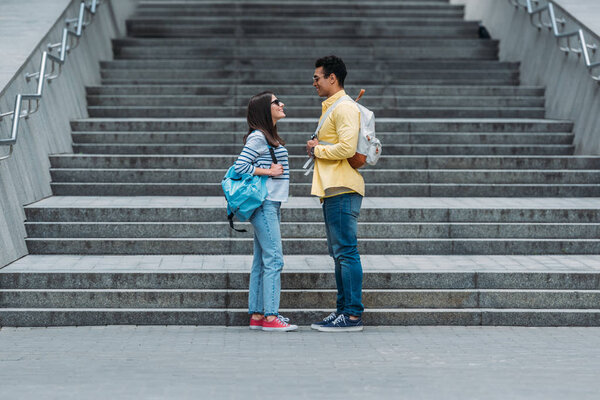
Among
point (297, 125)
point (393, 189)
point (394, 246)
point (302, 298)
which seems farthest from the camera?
point (297, 125)

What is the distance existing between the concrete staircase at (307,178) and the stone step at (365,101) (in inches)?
0.9

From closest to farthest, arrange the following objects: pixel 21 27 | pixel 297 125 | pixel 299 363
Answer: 1. pixel 299 363
2. pixel 21 27
3. pixel 297 125

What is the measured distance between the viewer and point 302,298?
24.8 feet

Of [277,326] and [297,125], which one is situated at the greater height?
[297,125]

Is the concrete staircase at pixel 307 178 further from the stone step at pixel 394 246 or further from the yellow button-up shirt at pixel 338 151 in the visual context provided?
the yellow button-up shirt at pixel 338 151

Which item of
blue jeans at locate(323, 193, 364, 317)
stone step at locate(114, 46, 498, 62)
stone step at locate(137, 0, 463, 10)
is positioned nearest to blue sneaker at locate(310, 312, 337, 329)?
blue jeans at locate(323, 193, 364, 317)

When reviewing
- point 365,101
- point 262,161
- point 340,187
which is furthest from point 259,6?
point 340,187

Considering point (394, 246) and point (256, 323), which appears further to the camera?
point (394, 246)

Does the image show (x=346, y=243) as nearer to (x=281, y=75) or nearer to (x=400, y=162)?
(x=400, y=162)

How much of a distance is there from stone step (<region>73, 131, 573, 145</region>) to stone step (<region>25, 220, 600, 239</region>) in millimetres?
2445

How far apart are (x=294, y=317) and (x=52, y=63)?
5.08 meters

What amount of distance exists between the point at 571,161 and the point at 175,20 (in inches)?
327

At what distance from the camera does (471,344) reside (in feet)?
22.1

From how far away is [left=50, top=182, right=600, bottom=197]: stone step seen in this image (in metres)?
10.1
